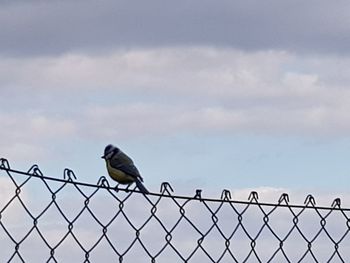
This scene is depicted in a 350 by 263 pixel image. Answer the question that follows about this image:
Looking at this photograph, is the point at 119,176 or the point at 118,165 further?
the point at 118,165

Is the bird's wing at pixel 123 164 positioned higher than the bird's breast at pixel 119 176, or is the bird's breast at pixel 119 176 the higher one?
the bird's wing at pixel 123 164

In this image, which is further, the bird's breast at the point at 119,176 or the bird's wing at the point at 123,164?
the bird's wing at the point at 123,164

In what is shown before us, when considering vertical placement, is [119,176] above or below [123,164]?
below

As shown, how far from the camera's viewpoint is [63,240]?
15.5ft

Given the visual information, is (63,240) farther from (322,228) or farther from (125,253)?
(322,228)

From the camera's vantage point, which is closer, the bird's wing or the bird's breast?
the bird's breast

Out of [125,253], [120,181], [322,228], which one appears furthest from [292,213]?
[120,181]

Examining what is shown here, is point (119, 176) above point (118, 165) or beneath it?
beneath

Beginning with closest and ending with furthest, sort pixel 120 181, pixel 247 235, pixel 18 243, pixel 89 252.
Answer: pixel 18 243
pixel 89 252
pixel 247 235
pixel 120 181

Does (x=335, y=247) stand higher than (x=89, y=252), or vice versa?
(x=335, y=247)

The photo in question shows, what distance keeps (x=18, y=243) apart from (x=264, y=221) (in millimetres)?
1461

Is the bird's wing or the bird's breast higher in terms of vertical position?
the bird's wing

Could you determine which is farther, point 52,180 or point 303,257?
point 303,257

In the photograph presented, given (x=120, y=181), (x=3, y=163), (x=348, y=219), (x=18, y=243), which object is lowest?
(x=18, y=243)
